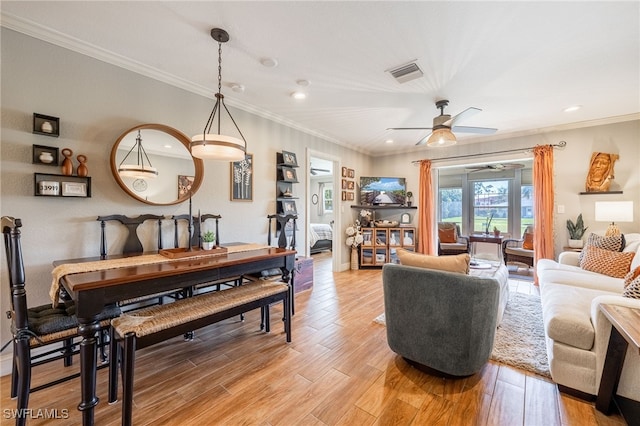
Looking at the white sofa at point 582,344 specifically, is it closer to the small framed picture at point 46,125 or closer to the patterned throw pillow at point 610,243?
the patterned throw pillow at point 610,243

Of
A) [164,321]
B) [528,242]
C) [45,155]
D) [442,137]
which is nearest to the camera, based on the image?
[164,321]

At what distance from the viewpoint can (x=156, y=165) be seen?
8.81 ft

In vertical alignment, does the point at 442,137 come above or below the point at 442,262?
above

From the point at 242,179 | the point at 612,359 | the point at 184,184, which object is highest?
the point at 242,179

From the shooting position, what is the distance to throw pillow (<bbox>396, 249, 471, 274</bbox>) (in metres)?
1.82

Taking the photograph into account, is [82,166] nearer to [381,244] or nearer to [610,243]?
[381,244]

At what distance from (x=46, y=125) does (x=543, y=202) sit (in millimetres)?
6128

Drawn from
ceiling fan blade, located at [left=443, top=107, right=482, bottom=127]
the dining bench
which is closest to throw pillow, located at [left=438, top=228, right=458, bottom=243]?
ceiling fan blade, located at [left=443, top=107, right=482, bottom=127]

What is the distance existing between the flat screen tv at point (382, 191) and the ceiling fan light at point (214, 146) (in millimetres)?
3953

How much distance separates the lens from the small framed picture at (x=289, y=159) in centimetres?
388

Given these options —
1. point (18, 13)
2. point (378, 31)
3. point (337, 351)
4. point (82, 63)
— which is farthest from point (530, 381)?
point (18, 13)

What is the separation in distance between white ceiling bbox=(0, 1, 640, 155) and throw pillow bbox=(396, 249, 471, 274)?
1.70 meters

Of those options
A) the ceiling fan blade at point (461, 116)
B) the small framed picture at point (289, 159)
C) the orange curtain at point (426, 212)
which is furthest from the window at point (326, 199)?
the ceiling fan blade at point (461, 116)

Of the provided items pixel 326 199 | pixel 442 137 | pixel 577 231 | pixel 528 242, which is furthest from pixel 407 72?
pixel 326 199
